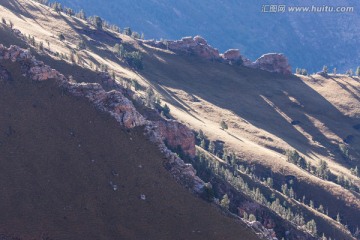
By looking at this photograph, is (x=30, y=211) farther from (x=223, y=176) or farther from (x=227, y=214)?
(x=223, y=176)

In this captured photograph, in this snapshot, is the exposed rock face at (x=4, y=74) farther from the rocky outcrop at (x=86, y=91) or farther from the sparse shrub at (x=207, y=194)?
the sparse shrub at (x=207, y=194)

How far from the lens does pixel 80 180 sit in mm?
106625

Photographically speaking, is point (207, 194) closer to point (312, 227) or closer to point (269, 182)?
point (312, 227)

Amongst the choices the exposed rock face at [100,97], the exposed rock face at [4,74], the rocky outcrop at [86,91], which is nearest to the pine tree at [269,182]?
the exposed rock face at [100,97]

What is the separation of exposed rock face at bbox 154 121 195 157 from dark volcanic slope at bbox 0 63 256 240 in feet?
135

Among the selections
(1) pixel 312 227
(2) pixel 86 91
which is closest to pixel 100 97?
(2) pixel 86 91

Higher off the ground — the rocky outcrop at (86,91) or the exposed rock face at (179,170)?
the rocky outcrop at (86,91)

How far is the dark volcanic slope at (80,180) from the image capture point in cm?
9944

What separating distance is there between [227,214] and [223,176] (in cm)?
5077

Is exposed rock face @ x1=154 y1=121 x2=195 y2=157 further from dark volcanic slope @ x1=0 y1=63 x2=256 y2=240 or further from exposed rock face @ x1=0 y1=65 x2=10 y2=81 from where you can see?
exposed rock face @ x1=0 y1=65 x2=10 y2=81

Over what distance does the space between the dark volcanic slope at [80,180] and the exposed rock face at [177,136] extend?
135ft

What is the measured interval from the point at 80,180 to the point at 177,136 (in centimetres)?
6187

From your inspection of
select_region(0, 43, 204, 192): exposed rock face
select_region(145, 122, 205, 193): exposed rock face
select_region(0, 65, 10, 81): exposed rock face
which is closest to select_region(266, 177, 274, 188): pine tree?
select_region(0, 43, 204, 192): exposed rock face

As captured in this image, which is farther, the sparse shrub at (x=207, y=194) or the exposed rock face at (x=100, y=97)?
the exposed rock face at (x=100, y=97)
